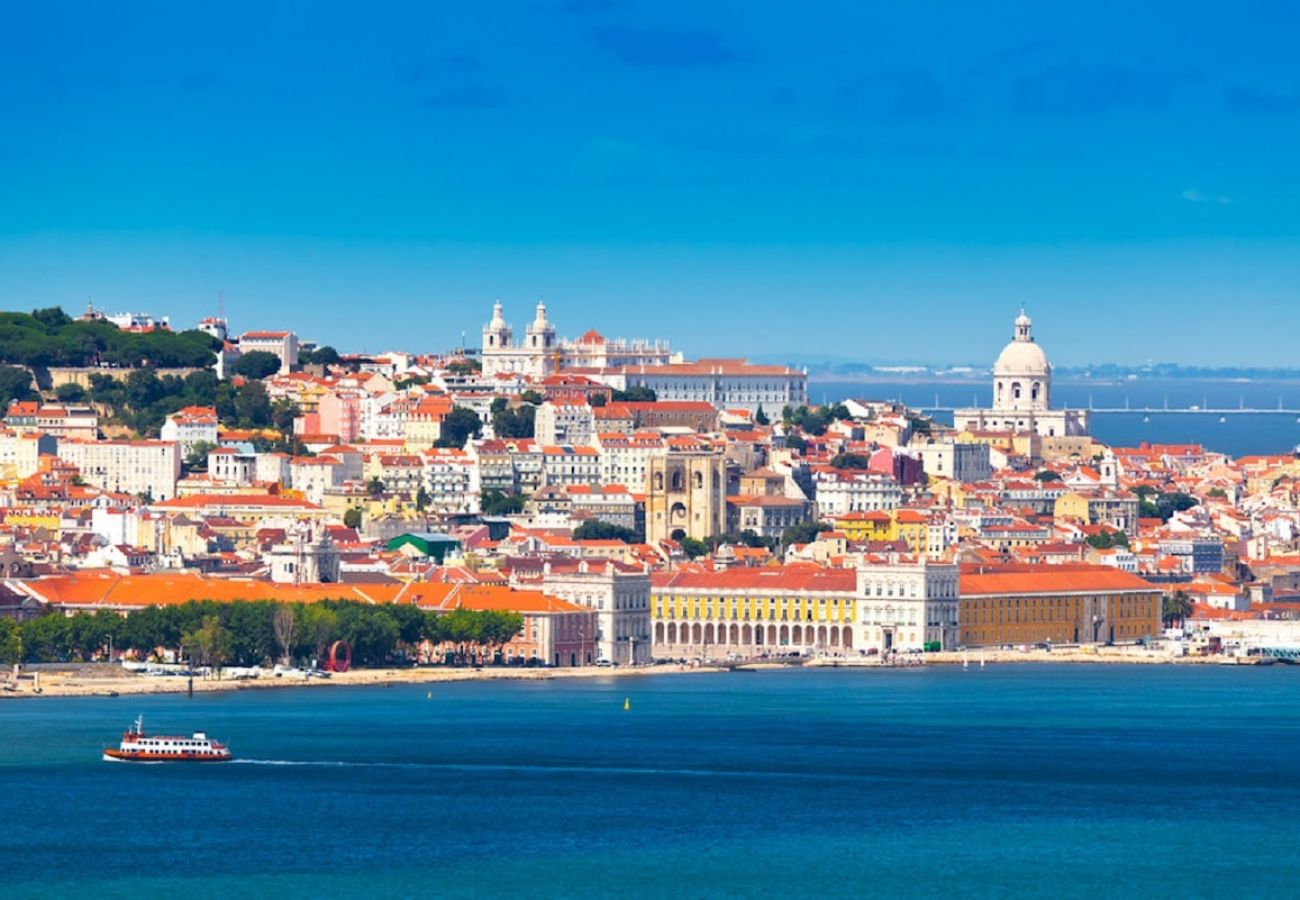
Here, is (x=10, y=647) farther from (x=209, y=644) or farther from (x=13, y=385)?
(x=13, y=385)

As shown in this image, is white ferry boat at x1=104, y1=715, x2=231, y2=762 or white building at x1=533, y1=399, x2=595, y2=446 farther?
white building at x1=533, y1=399, x2=595, y2=446

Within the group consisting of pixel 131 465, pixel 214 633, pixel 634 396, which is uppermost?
pixel 634 396

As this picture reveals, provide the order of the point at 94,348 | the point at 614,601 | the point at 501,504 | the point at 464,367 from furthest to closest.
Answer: the point at 464,367, the point at 94,348, the point at 501,504, the point at 614,601

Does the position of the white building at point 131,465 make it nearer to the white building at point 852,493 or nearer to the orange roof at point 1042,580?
the white building at point 852,493

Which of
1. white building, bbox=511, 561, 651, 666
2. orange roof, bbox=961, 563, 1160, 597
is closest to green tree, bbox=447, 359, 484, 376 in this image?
orange roof, bbox=961, 563, 1160, 597

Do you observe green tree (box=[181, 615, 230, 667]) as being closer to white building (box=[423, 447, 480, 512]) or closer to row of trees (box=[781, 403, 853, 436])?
white building (box=[423, 447, 480, 512])

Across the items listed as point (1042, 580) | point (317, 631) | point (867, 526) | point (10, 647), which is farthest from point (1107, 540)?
point (10, 647)

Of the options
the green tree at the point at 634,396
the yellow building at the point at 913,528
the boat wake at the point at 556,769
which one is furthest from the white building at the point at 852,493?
the boat wake at the point at 556,769
